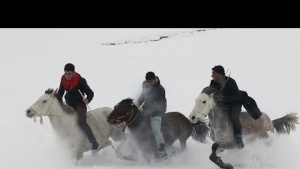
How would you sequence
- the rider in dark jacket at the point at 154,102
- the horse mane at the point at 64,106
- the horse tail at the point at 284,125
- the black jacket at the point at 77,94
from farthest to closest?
the horse tail at the point at 284,125 < the black jacket at the point at 77,94 < the horse mane at the point at 64,106 < the rider in dark jacket at the point at 154,102

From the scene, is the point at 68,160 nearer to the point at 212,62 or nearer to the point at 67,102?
the point at 67,102

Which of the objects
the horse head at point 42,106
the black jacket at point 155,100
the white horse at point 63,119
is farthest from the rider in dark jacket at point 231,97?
the horse head at point 42,106

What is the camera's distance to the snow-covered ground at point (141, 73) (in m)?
9.85

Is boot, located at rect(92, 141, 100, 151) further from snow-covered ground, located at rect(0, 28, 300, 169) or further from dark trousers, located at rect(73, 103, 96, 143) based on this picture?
snow-covered ground, located at rect(0, 28, 300, 169)

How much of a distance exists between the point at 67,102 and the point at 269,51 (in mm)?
20388

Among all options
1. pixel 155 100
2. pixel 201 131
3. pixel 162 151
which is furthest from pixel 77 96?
pixel 201 131

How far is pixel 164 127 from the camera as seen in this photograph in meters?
9.90

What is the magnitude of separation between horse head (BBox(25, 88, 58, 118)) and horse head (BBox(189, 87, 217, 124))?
113 inches

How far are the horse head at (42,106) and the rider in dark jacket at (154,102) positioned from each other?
1758 millimetres

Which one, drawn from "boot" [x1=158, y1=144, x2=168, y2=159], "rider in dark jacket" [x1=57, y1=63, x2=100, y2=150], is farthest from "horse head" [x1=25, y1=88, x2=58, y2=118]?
"boot" [x1=158, y1=144, x2=168, y2=159]

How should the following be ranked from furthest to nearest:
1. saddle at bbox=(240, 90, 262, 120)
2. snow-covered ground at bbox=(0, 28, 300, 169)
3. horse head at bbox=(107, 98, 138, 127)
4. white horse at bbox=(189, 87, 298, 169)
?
snow-covered ground at bbox=(0, 28, 300, 169) → saddle at bbox=(240, 90, 262, 120) → horse head at bbox=(107, 98, 138, 127) → white horse at bbox=(189, 87, 298, 169)

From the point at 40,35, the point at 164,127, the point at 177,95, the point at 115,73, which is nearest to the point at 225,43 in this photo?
the point at 115,73

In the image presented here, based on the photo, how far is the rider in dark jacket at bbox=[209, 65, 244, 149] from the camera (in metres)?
9.03

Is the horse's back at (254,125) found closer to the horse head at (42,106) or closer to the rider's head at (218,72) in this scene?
the rider's head at (218,72)
